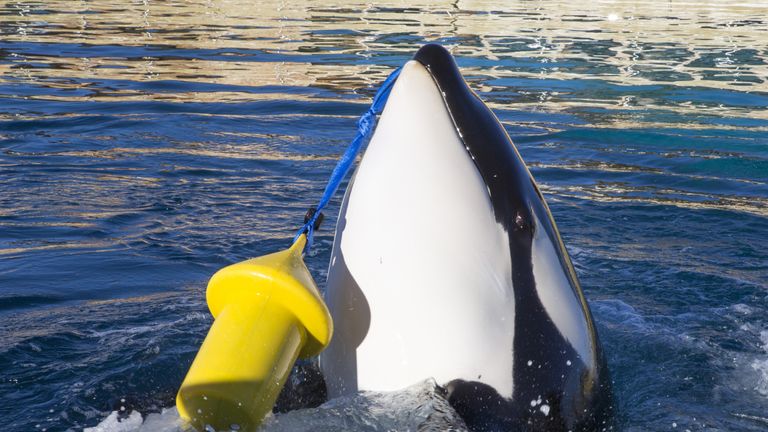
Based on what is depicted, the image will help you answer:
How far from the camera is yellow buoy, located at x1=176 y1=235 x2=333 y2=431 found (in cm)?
325

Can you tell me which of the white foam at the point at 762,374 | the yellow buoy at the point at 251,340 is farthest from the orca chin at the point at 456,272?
the white foam at the point at 762,374

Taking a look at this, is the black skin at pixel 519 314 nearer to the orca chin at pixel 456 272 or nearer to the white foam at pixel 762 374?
the orca chin at pixel 456 272

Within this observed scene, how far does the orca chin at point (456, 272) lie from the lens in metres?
3.47

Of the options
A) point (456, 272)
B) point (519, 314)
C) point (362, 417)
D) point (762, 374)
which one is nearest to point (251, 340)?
point (362, 417)

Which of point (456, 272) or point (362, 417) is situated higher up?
point (456, 272)

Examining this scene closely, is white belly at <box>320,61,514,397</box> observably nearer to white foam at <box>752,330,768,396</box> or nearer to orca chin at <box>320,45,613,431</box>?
orca chin at <box>320,45,613,431</box>

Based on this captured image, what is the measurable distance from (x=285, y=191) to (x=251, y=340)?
15.8ft

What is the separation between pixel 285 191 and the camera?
809cm

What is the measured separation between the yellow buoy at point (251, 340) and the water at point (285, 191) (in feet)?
1.39

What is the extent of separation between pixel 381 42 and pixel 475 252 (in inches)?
620

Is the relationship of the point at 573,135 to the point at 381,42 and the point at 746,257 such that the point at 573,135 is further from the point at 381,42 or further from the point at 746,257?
the point at 381,42

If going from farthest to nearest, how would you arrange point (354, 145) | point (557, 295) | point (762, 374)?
point (762, 374), point (354, 145), point (557, 295)

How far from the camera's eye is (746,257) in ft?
Answer: 22.6

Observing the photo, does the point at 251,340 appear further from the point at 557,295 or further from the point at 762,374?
the point at 762,374
